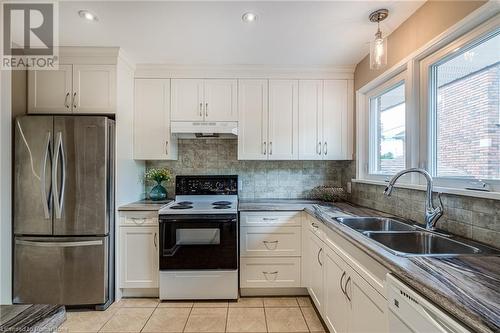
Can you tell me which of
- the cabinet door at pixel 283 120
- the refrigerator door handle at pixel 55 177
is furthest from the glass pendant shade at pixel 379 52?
the refrigerator door handle at pixel 55 177

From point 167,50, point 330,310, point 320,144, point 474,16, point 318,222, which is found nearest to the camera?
point 474,16

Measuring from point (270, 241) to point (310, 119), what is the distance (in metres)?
1.41

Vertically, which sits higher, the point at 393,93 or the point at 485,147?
the point at 393,93

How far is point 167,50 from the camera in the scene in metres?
2.47

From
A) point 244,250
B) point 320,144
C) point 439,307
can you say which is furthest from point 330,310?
point 320,144

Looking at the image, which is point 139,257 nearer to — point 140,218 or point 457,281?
point 140,218

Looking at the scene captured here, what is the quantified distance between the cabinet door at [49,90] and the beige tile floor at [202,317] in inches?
75.0

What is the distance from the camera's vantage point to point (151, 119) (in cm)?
282

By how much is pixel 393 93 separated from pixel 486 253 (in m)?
1.53

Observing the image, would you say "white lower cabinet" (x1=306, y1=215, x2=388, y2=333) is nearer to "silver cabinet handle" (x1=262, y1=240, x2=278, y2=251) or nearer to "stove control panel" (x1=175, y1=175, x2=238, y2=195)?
"silver cabinet handle" (x1=262, y1=240, x2=278, y2=251)

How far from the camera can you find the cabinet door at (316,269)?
202 centimetres

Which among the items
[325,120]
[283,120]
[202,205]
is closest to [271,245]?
[202,205]

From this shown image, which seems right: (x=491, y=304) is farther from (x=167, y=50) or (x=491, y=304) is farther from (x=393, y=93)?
(x=167, y=50)

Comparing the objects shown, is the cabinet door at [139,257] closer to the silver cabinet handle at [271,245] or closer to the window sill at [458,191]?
the silver cabinet handle at [271,245]
